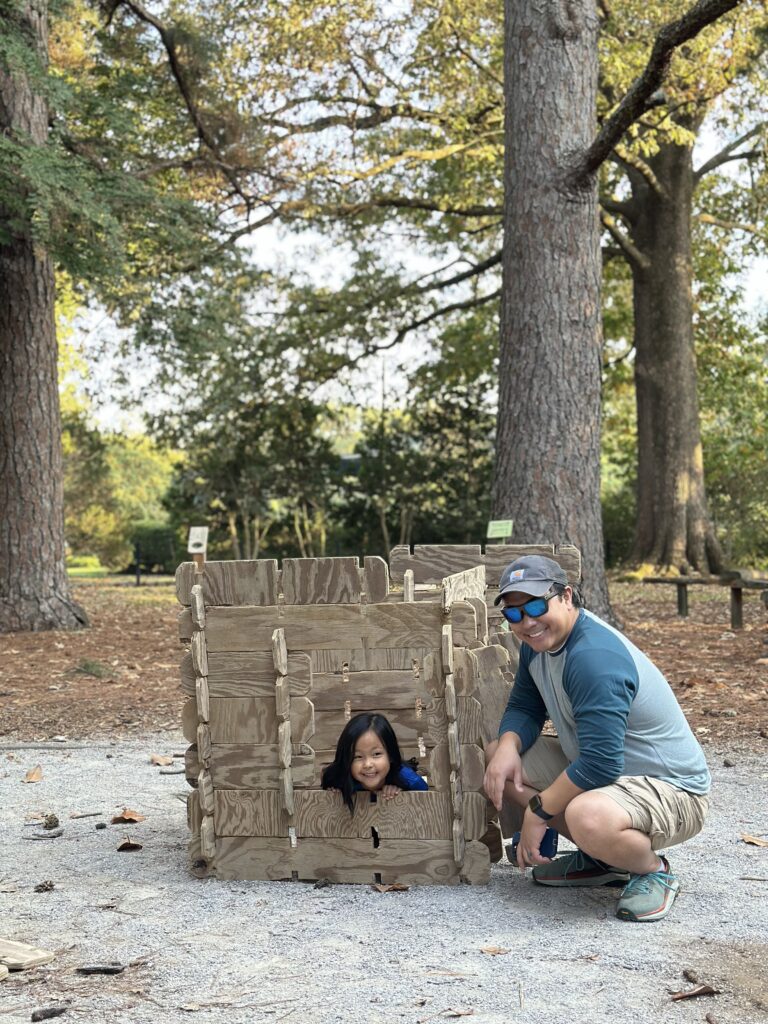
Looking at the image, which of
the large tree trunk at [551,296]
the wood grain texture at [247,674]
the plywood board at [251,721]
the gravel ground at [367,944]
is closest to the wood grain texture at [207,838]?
the gravel ground at [367,944]

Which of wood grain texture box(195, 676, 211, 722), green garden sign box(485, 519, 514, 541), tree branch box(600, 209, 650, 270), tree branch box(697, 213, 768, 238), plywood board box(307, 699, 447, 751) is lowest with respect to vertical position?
plywood board box(307, 699, 447, 751)

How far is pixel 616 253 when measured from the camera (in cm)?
2162

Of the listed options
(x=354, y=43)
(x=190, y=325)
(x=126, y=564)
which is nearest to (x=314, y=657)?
(x=190, y=325)

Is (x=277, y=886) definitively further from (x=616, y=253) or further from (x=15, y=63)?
(x=616, y=253)

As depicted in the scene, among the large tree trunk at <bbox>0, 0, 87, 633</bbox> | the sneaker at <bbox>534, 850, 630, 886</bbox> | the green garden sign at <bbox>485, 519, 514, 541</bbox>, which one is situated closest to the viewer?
the sneaker at <bbox>534, 850, 630, 886</bbox>

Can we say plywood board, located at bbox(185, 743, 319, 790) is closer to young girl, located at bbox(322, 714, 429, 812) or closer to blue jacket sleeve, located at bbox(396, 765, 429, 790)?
young girl, located at bbox(322, 714, 429, 812)

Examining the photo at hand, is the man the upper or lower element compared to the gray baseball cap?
lower

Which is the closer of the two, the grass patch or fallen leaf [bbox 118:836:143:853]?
fallen leaf [bbox 118:836:143:853]

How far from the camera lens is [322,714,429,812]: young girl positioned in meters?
4.52

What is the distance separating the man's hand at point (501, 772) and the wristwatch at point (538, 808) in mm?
158

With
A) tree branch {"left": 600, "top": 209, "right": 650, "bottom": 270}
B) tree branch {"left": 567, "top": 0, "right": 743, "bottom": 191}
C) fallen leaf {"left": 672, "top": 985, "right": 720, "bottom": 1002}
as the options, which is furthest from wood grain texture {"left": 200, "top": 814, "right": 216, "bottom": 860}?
tree branch {"left": 600, "top": 209, "right": 650, "bottom": 270}

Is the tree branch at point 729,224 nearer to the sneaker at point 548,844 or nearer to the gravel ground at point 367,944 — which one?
the gravel ground at point 367,944

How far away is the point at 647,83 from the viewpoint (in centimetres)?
966

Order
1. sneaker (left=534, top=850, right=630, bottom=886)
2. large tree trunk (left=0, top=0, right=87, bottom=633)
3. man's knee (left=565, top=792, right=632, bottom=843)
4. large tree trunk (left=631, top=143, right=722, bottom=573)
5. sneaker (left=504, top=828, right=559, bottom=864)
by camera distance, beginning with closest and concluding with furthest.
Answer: man's knee (left=565, top=792, right=632, bottom=843), sneaker (left=504, top=828, right=559, bottom=864), sneaker (left=534, top=850, right=630, bottom=886), large tree trunk (left=0, top=0, right=87, bottom=633), large tree trunk (left=631, top=143, right=722, bottom=573)
